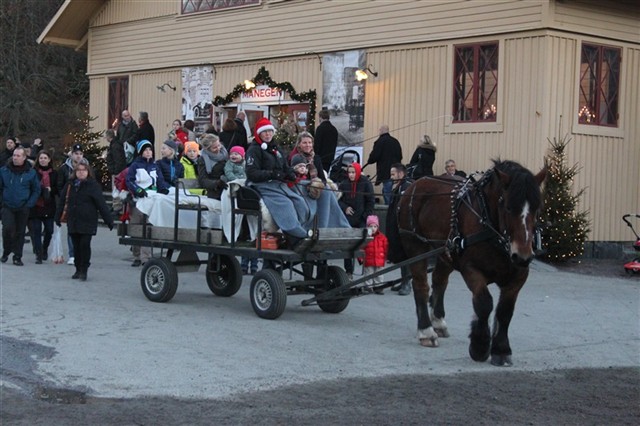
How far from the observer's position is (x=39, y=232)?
1742 cm

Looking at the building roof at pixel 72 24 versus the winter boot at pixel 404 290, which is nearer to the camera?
the winter boot at pixel 404 290

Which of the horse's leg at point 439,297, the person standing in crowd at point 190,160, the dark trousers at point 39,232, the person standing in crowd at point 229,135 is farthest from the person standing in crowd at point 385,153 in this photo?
the horse's leg at point 439,297

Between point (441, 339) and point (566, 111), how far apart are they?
31.9 feet

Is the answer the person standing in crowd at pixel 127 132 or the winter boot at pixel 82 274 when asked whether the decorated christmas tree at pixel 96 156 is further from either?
the winter boot at pixel 82 274

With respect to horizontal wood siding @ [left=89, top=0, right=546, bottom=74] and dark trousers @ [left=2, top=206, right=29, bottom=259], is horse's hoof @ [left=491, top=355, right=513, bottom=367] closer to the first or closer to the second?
dark trousers @ [left=2, top=206, right=29, bottom=259]

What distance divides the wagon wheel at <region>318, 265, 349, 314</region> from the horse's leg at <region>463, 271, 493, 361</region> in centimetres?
277

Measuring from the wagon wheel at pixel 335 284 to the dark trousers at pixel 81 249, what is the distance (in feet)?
13.9

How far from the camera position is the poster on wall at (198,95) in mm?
27062

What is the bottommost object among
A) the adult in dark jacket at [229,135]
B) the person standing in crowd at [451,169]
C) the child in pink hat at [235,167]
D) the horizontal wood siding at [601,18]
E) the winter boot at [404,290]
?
the winter boot at [404,290]

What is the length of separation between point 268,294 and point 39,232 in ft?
23.8

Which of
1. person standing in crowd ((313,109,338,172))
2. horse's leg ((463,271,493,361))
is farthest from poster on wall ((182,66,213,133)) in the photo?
horse's leg ((463,271,493,361))

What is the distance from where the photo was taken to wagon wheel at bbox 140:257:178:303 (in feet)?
42.1

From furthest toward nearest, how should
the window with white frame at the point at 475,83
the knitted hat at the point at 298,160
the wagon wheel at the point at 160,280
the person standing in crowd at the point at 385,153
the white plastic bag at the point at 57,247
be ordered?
1. the person standing in crowd at the point at 385,153
2. the window with white frame at the point at 475,83
3. the white plastic bag at the point at 57,247
4. the wagon wheel at the point at 160,280
5. the knitted hat at the point at 298,160

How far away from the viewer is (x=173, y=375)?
8727 mm
